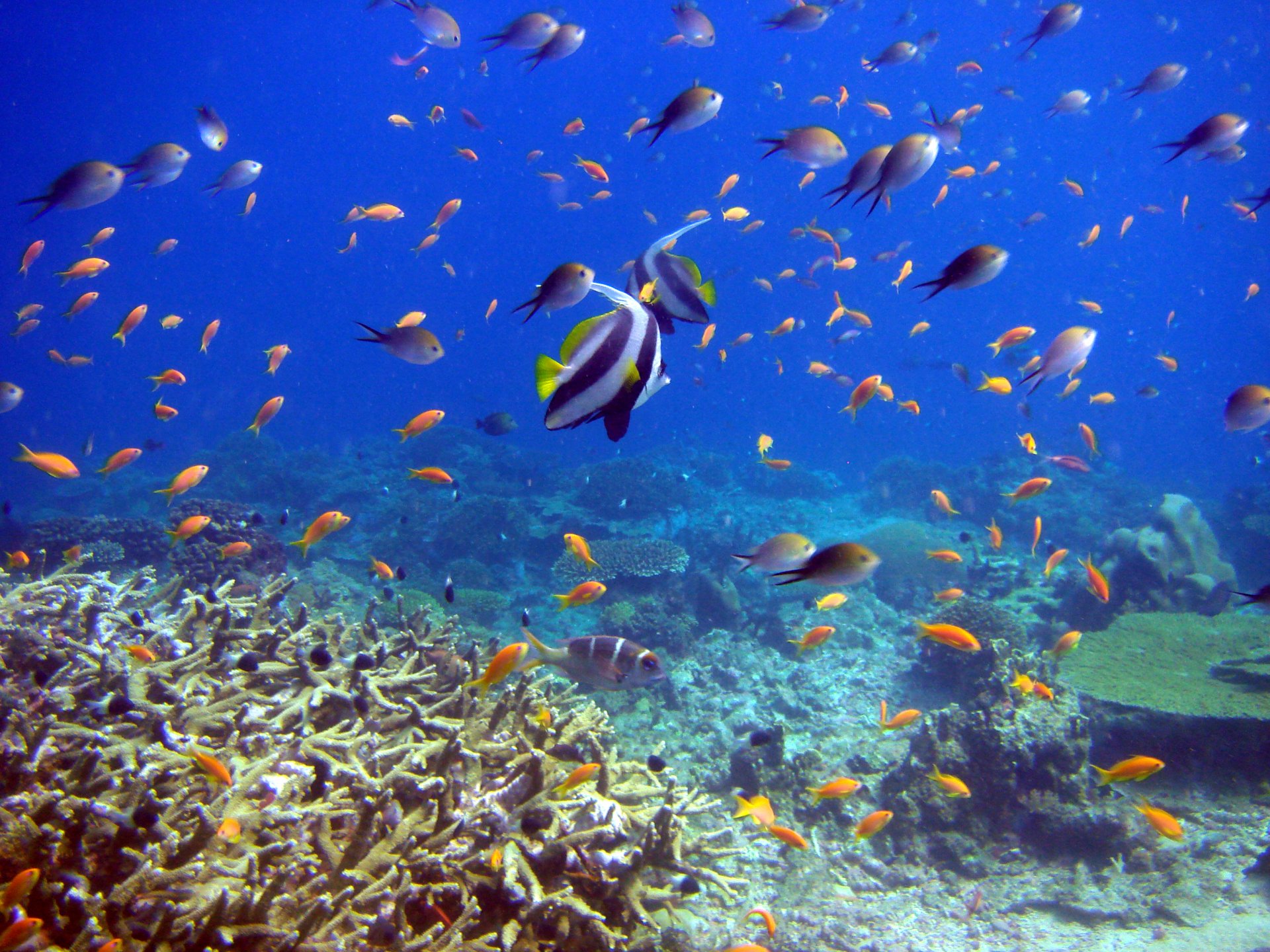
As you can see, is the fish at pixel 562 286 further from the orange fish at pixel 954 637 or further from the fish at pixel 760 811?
the orange fish at pixel 954 637

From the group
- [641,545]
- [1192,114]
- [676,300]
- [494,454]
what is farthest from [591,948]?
[1192,114]

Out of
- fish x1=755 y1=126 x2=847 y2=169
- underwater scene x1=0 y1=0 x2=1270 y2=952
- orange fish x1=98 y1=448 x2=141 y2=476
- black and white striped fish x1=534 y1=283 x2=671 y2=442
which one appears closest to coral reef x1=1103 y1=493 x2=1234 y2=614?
underwater scene x1=0 y1=0 x2=1270 y2=952

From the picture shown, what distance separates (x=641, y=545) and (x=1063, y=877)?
7.80 m

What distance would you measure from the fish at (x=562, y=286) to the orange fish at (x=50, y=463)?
233 inches

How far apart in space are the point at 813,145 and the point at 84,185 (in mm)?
6772

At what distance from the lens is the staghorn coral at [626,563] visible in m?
10.7

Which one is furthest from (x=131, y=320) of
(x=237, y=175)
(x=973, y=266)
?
(x=973, y=266)

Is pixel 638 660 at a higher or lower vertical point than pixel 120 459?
lower

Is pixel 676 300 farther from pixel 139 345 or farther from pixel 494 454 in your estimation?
pixel 139 345

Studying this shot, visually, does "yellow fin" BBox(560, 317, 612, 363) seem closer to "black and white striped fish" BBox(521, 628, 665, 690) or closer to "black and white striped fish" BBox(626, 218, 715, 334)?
"black and white striped fish" BBox(626, 218, 715, 334)

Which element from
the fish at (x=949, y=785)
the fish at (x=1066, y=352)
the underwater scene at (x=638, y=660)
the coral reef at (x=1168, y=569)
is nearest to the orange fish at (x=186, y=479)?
the underwater scene at (x=638, y=660)

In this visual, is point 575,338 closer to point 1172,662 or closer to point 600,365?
point 600,365

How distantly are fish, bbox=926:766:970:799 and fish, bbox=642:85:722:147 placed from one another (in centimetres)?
559

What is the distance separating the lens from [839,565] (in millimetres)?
3004
